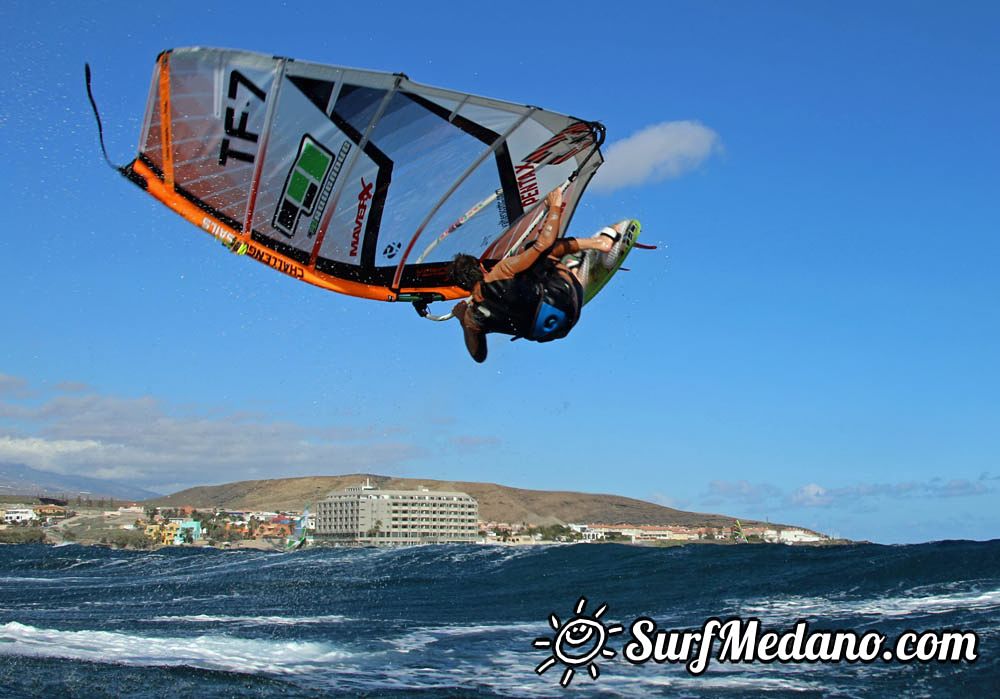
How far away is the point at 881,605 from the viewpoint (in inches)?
702

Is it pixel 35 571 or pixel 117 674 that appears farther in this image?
pixel 35 571

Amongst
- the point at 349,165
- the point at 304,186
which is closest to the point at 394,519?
the point at 304,186

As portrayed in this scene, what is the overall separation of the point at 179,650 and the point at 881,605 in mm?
12862

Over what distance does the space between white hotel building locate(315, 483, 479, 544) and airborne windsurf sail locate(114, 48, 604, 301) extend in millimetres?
94596

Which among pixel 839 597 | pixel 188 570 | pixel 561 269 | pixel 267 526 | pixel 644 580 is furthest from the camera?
pixel 267 526

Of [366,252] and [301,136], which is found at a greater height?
[301,136]

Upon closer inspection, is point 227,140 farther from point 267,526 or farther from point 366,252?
point 267,526

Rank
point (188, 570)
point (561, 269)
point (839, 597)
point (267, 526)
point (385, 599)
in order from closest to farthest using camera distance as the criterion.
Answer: point (561, 269)
point (839, 597)
point (385, 599)
point (188, 570)
point (267, 526)

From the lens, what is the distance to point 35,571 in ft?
143

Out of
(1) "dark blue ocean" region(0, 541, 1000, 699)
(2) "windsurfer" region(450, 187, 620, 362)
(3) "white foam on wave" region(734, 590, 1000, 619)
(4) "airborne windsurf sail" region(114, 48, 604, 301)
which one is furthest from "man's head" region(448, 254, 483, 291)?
(3) "white foam on wave" region(734, 590, 1000, 619)

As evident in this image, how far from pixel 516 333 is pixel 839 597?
595 inches

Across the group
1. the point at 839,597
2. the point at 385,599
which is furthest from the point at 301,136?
the point at 385,599

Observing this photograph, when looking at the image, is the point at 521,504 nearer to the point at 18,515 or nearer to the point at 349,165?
the point at 18,515

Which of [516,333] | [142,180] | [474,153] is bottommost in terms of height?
[516,333]
